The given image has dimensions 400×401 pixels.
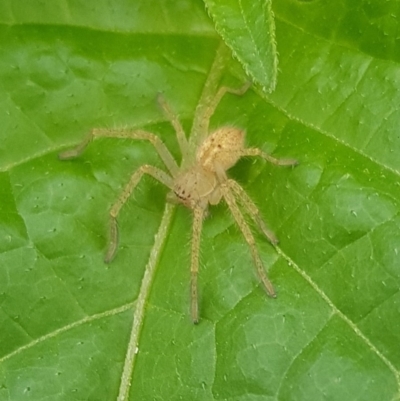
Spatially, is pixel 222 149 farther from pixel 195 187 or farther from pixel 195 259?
pixel 195 259

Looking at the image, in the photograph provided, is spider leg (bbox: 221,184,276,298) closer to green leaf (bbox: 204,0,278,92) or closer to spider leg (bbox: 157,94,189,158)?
spider leg (bbox: 157,94,189,158)

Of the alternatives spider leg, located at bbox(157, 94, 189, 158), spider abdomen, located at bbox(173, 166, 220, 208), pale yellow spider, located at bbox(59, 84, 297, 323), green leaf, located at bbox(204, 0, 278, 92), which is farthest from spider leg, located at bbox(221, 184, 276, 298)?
green leaf, located at bbox(204, 0, 278, 92)

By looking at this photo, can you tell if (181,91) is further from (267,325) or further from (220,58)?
(267,325)

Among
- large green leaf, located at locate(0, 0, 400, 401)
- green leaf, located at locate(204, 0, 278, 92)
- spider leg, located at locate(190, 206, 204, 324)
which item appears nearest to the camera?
green leaf, located at locate(204, 0, 278, 92)

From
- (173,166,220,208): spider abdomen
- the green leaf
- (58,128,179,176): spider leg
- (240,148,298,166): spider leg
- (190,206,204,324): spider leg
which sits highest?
the green leaf

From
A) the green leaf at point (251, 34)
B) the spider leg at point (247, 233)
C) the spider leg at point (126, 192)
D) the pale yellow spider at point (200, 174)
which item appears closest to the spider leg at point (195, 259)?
the pale yellow spider at point (200, 174)

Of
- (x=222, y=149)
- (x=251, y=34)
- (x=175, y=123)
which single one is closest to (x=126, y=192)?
(x=175, y=123)

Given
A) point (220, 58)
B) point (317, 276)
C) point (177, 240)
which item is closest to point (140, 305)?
point (177, 240)
